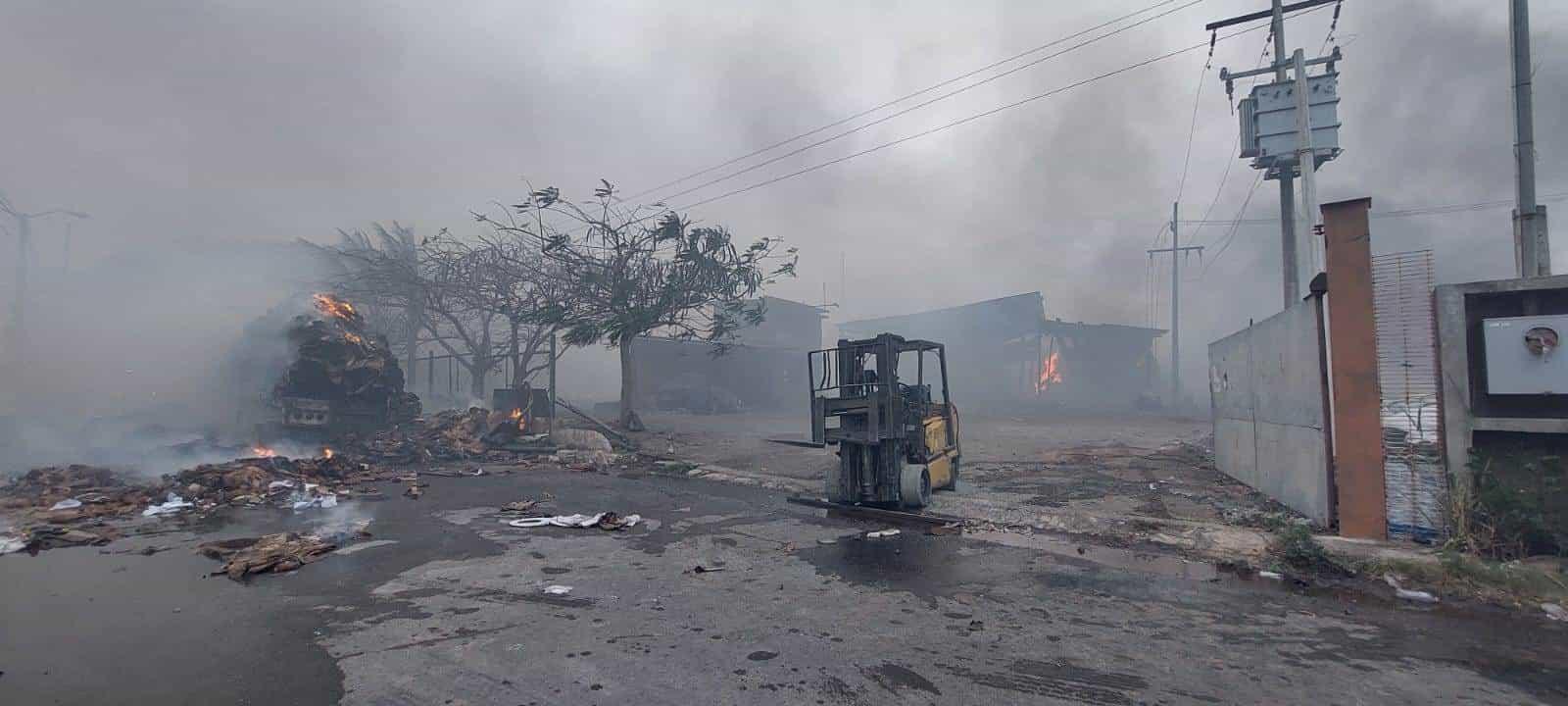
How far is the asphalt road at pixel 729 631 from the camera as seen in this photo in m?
3.87

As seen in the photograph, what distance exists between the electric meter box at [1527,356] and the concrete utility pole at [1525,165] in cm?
281

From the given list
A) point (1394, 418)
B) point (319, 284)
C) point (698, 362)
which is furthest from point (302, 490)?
point (698, 362)

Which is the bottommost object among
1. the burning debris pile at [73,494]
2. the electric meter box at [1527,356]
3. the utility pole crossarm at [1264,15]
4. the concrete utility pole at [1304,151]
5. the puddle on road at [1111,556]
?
the puddle on road at [1111,556]

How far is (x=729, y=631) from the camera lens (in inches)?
189

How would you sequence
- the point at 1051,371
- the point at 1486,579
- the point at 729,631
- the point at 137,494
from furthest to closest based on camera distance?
the point at 1051,371, the point at 137,494, the point at 1486,579, the point at 729,631

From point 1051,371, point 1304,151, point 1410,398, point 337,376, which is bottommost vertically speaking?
point 1410,398

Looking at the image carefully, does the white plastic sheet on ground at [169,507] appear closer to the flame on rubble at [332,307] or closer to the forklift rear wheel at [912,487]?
the flame on rubble at [332,307]

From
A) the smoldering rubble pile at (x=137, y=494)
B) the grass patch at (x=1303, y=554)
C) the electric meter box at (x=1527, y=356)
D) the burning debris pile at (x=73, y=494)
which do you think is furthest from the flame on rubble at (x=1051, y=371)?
the burning debris pile at (x=73, y=494)

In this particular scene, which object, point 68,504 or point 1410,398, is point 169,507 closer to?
point 68,504

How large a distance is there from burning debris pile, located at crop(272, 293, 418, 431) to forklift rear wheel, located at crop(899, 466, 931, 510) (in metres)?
13.7

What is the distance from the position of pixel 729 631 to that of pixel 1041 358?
1455 inches

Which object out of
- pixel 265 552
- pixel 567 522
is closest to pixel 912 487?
pixel 567 522

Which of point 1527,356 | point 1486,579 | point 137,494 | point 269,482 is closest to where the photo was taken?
point 1486,579

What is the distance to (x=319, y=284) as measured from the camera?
20.8m
